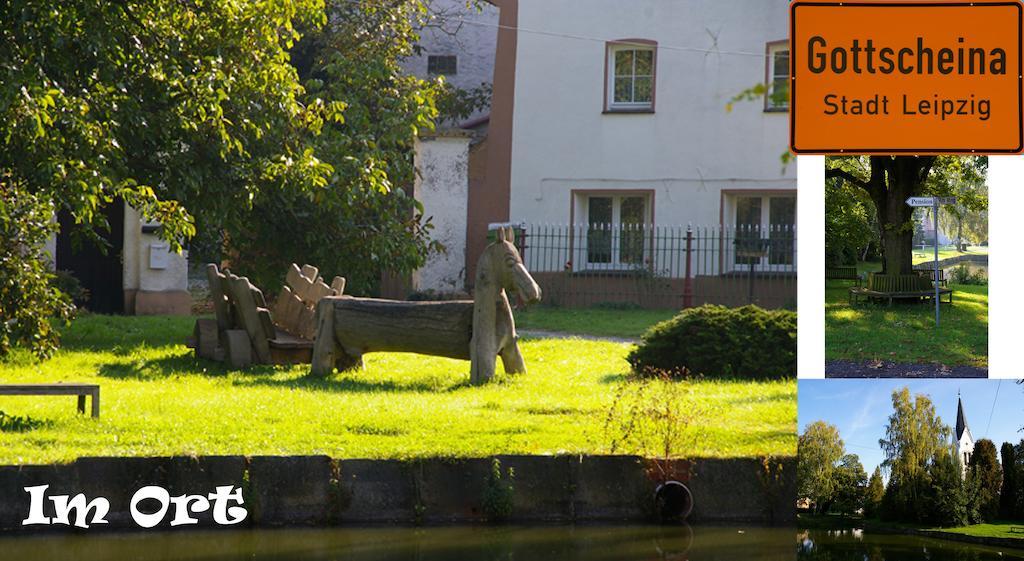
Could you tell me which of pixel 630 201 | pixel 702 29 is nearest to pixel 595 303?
pixel 630 201

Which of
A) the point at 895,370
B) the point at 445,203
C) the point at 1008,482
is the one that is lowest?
the point at 1008,482

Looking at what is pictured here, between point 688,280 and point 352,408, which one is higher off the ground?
point 688,280

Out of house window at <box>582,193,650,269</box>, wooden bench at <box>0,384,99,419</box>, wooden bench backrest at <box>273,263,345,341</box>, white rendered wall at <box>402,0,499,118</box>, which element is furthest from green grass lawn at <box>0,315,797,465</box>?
white rendered wall at <box>402,0,499,118</box>

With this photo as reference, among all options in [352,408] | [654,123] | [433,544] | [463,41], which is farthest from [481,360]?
[463,41]

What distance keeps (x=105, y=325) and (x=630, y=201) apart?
328 centimetres

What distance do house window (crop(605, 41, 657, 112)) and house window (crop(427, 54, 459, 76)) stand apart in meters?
2.14

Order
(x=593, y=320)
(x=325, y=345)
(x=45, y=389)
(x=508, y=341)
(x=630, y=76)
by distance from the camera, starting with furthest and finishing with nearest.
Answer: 1. (x=630, y=76)
2. (x=593, y=320)
3. (x=325, y=345)
4. (x=508, y=341)
5. (x=45, y=389)

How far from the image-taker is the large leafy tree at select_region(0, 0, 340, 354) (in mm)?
6320

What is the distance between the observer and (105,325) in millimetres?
8977

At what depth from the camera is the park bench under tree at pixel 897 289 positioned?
324 centimetres

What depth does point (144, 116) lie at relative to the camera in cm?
805

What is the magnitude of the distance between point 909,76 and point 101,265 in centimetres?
818

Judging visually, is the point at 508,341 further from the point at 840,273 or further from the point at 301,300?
the point at 840,273

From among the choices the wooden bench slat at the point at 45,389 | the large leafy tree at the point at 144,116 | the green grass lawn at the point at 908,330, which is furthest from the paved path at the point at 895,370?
the large leafy tree at the point at 144,116
